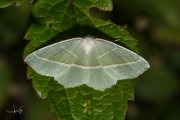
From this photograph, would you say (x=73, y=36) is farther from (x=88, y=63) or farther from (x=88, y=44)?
(x=88, y=63)

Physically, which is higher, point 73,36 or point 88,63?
point 73,36

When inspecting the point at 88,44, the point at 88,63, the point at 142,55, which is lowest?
the point at 142,55

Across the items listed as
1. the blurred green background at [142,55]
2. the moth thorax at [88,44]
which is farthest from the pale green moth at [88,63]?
the blurred green background at [142,55]

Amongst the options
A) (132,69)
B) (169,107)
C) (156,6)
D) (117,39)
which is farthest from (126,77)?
(169,107)

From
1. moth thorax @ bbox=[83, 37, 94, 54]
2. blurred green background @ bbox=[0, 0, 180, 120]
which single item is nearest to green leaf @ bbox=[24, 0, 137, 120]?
moth thorax @ bbox=[83, 37, 94, 54]

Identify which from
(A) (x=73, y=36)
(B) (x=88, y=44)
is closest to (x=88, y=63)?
(B) (x=88, y=44)

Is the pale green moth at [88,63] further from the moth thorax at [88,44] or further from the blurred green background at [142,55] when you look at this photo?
the blurred green background at [142,55]
